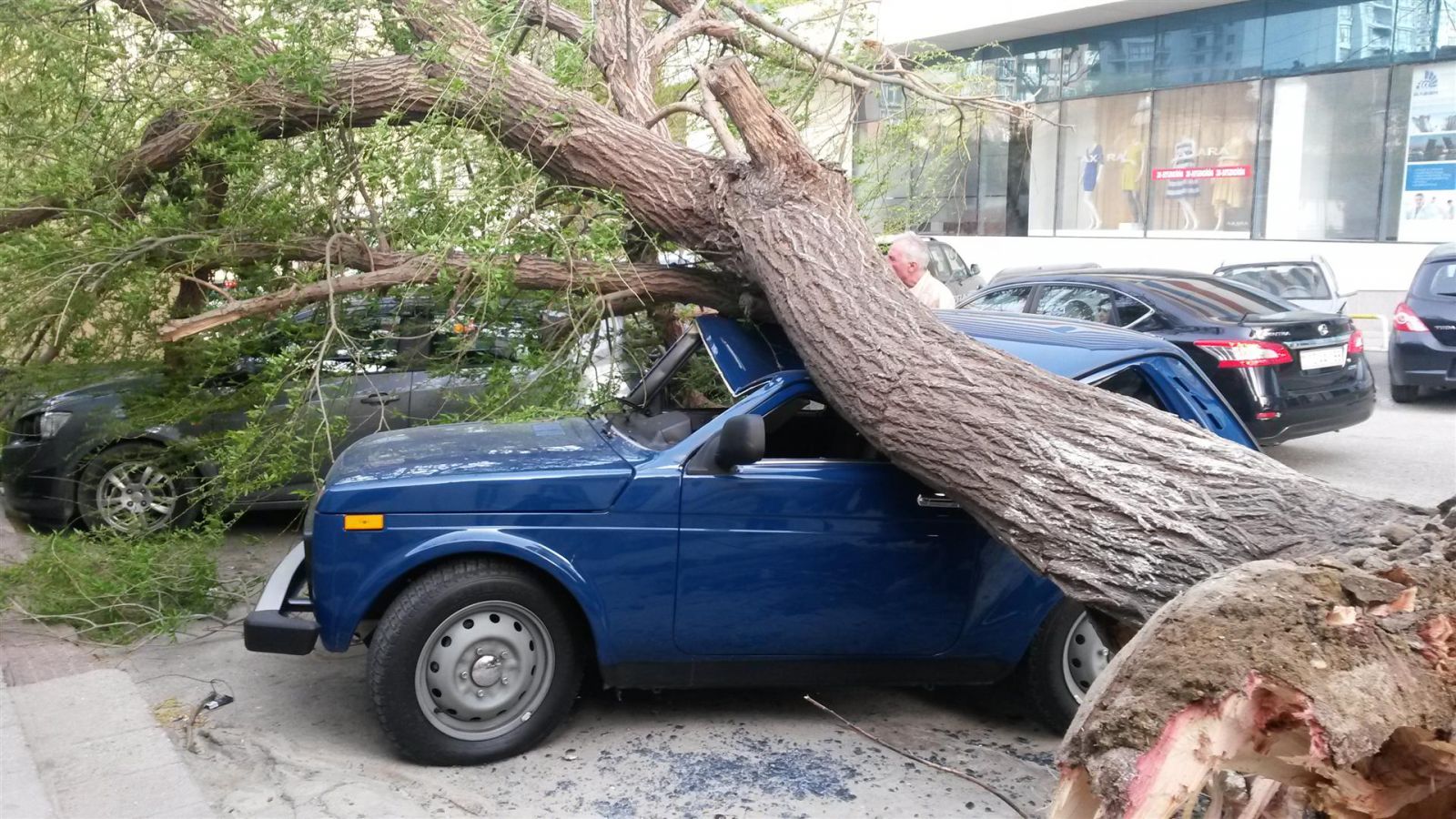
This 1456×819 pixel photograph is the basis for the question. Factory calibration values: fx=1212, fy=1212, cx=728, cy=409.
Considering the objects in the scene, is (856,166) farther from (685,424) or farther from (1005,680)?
(1005,680)

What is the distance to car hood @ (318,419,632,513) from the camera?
4602 millimetres

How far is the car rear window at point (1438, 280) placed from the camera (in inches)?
482

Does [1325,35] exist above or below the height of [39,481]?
above

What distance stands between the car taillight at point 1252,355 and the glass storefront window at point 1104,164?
590 inches

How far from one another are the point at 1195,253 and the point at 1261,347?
13.6m

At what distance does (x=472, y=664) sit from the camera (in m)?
4.61

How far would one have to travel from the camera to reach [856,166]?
27.4 ft

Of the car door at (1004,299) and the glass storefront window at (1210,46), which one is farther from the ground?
the glass storefront window at (1210,46)

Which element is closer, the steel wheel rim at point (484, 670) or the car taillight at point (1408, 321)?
the steel wheel rim at point (484, 670)

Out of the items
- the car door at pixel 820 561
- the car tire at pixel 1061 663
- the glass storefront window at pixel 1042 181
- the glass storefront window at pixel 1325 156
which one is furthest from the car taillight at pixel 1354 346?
the glass storefront window at pixel 1042 181

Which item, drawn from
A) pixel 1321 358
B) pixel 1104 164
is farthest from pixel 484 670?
pixel 1104 164

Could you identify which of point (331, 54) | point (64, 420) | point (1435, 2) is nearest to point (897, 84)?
point (331, 54)

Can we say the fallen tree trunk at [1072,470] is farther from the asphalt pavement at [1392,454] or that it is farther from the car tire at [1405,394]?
the car tire at [1405,394]

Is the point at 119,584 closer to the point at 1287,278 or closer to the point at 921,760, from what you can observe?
the point at 921,760
